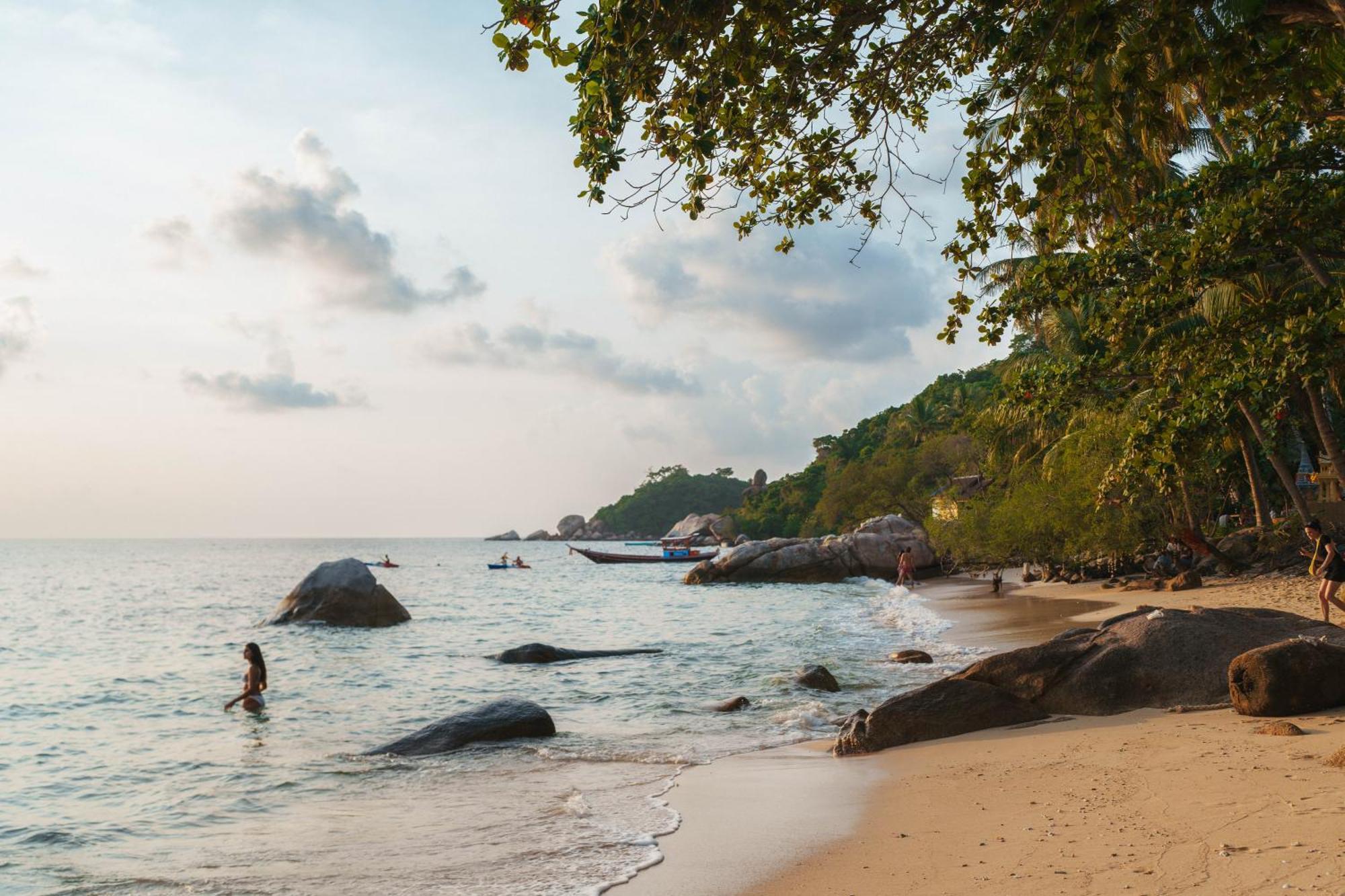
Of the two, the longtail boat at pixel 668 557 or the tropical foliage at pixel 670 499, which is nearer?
the longtail boat at pixel 668 557

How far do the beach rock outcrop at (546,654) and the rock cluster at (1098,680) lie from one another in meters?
11.8

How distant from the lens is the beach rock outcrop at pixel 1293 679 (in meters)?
8.60

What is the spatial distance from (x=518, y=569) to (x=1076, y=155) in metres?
86.6

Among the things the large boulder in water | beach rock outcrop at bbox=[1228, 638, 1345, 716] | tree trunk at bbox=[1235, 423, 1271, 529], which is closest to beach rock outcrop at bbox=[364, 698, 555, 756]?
beach rock outcrop at bbox=[1228, 638, 1345, 716]

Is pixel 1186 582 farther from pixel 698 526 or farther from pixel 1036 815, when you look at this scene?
pixel 698 526

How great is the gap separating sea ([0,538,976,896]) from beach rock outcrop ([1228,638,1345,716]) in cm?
499

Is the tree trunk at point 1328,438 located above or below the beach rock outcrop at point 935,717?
above

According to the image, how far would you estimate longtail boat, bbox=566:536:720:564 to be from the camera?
83688mm

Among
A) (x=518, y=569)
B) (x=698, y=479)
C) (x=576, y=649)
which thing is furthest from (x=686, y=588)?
(x=698, y=479)

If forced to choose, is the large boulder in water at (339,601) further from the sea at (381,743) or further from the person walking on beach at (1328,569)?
the person walking on beach at (1328,569)

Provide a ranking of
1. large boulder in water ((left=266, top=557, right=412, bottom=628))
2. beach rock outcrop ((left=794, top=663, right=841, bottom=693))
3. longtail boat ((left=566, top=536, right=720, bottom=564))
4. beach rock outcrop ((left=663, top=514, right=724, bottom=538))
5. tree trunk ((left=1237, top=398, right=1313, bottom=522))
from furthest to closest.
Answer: beach rock outcrop ((left=663, top=514, right=724, bottom=538))
longtail boat ((left=566, top=536, right=720, bottom=564))
large boulder in water ((left=266, top=557, right=412, bottom=628))
tree trunk ((left=1237, top=398, right=1313, bottom=522))
beach rock outcrop ((left=794, top=663, right=841, bottom=693))

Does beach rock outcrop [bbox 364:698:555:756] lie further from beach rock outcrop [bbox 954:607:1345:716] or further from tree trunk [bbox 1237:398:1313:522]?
tree trunk [bbox 1237:398:1313:522]

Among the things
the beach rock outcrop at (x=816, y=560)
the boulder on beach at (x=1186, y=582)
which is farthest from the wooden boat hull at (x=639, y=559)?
the boulder on beach at (x=1186, y=582)

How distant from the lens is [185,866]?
25.2ft
